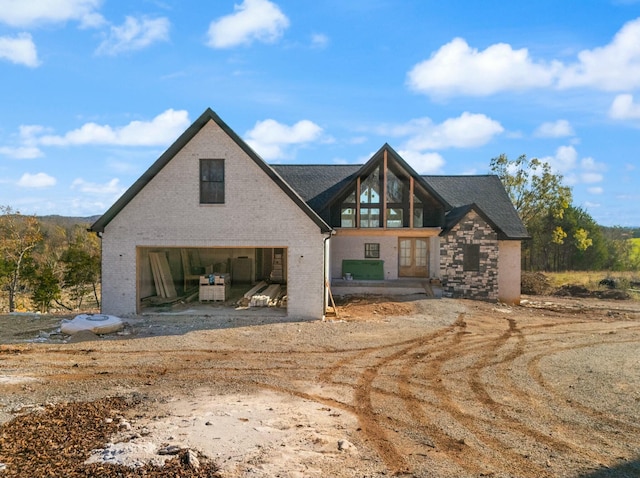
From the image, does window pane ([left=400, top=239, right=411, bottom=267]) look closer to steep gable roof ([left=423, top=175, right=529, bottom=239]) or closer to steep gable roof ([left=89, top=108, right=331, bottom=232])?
steep gable roof ([left=423, top=175, right=529, bottom=239])

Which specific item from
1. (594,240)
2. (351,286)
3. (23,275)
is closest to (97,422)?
(351,286)

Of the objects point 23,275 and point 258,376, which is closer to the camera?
point 258,376

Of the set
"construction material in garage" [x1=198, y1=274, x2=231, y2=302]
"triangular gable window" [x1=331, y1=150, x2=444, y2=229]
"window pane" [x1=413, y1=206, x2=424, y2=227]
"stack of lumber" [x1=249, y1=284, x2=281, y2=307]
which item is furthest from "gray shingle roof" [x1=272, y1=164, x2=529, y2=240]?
"construction material in garage" [x1=198, y1=274, x2=231, y2=302]

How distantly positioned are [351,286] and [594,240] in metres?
26.8

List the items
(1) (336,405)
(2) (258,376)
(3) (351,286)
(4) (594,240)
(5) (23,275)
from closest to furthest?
(1) (336,405)
(2) (258,376)
(3) (351,286)
(5) (23,275)
(4) (594,240)

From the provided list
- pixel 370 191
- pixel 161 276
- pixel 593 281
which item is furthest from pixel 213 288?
pixel 593 281

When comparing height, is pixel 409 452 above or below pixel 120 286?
below

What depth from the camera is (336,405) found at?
8.21 meters

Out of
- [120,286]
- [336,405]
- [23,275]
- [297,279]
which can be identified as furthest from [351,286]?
[23,275]

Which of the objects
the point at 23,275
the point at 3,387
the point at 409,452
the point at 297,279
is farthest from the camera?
the point at 23,275

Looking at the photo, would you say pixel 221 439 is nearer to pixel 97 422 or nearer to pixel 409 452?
pixel 97 422

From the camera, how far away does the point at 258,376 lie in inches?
392

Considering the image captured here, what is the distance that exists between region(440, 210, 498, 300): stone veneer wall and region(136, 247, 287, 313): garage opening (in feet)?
24.2

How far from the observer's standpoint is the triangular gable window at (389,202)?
22.2 m
